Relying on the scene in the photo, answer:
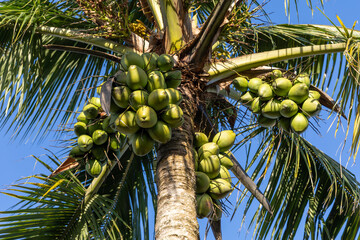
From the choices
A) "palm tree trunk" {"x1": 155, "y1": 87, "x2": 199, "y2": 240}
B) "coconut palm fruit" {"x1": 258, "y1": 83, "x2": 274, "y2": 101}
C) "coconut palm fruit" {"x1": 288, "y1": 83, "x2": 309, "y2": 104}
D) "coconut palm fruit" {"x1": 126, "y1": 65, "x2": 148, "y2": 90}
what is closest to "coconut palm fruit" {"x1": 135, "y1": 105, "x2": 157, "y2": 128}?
"coconut palm fruit" {"x1": 126, "y1": 65, "x2": 148, "y2": 90}

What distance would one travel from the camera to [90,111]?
2658 mm

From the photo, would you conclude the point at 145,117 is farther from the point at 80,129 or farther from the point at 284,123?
the point at 284,123

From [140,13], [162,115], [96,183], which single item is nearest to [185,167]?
[162,115]

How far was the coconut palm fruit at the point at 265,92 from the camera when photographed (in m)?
2.71

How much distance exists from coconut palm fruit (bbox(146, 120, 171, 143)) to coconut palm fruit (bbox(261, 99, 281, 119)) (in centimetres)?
70

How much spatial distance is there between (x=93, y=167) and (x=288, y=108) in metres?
1.13

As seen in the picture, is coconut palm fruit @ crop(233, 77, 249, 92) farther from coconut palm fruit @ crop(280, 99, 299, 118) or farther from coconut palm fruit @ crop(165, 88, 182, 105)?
coconut palm fruit @ crop(165, 88, 182, 105)

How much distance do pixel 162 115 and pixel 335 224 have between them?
2304mm

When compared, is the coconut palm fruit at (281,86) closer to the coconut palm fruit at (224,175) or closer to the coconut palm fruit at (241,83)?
the coconut palm fruit at (241,83)

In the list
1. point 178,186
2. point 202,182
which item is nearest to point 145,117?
point 178,186

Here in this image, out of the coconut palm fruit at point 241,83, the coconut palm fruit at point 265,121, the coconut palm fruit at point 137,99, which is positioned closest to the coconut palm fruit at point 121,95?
the coconut palm fruit at point 137,99

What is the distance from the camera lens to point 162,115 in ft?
7.58

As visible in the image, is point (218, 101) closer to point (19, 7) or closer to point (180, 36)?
point (180, 36)

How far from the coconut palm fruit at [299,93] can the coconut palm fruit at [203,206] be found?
0.74 meters
